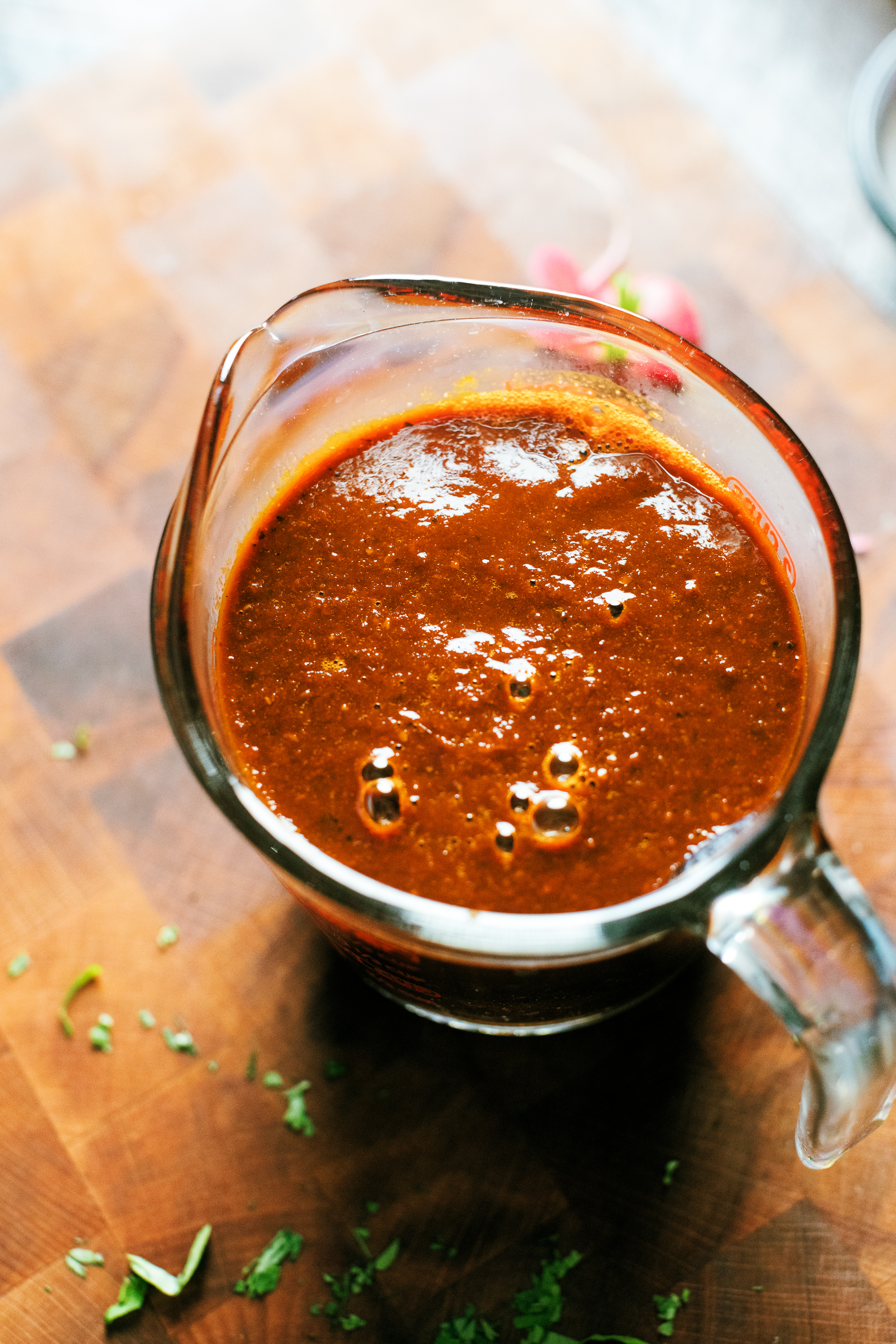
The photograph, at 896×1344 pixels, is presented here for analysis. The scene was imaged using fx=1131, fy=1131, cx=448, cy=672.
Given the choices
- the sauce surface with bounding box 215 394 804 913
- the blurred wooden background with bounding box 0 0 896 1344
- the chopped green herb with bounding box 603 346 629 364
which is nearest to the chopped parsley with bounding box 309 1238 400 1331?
the blurred wooden background with bounding box 0 0 896 1344

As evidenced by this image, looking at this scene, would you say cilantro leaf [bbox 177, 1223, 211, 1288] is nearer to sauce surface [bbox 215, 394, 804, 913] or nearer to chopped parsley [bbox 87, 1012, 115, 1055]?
chopped parsley [bbox 87, 1012, 115, 1055]

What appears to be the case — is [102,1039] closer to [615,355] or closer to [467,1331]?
[467,1331]

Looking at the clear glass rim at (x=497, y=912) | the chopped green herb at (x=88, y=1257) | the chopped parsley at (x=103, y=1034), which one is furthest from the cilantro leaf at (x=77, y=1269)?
the clear glass rim at (x=497, y=912)

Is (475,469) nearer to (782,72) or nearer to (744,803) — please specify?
(744,803)

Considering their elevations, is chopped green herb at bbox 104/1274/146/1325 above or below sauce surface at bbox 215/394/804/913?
below

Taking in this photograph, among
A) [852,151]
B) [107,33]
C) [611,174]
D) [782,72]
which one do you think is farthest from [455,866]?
[107,33]

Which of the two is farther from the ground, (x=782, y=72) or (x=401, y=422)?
(x=782, y=72)

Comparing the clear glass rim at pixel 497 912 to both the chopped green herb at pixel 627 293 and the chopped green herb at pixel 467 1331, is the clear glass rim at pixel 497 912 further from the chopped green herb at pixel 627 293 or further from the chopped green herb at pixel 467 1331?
the chopped green herb at pixel 467 1331
